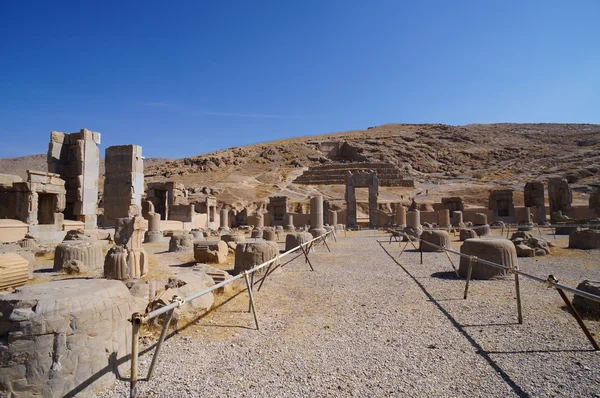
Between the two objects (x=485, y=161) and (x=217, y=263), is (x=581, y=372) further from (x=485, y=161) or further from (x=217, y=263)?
(x=485, y=161)

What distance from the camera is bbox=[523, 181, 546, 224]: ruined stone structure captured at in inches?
1237

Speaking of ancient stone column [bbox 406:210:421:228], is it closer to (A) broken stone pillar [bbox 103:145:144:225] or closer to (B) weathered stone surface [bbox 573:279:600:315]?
(A) broken stone pillar [bbox 103:145:144:225]

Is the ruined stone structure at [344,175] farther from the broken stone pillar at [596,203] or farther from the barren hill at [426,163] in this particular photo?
the broken stone pillar at [596,203]

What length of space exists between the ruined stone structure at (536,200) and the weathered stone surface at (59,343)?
1402 inches

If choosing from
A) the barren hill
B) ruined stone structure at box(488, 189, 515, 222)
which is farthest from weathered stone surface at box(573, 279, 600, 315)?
the barren hill

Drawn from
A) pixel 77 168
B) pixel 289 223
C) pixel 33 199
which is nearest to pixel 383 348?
pixel 33 199

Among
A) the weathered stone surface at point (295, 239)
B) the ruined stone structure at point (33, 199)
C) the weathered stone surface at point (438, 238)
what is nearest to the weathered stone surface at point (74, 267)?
the weathered stone surface at point (295, 239)

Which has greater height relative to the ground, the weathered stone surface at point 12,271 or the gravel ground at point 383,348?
the weathered stone surface at point 12,271

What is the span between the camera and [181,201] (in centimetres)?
2998

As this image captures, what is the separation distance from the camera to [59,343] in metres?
3.17

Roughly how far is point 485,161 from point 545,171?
1947 centimetres

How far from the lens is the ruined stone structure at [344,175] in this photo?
2586 inches

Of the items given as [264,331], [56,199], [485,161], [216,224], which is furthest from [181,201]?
[485,161]

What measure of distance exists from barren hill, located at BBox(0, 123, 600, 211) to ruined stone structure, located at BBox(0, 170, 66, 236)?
29.0 m
